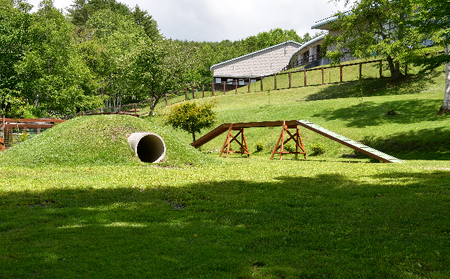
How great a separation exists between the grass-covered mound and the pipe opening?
0.29 meters

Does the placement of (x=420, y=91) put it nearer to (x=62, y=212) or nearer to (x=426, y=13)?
(x=426, y=13)

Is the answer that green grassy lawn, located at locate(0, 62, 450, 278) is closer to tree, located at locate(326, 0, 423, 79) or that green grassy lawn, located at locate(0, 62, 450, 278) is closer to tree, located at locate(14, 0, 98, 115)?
tree, located at locate(326, 0, 423, 79)

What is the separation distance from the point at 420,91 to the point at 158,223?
29031 mm

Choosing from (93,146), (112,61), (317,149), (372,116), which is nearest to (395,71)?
(372,116)

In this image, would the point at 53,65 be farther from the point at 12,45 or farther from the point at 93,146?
the point at 93,146

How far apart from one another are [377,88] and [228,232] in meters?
31.7

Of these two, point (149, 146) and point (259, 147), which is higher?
point (149, 146)

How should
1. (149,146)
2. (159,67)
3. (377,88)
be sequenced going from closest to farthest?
1. (149,146)
2. (377,88)
3. (159,67)

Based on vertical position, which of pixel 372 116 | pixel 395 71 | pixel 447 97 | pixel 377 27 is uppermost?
pixel 377 27

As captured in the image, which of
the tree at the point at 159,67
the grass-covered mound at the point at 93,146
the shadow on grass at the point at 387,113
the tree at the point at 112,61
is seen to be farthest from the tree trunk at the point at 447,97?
the tree at the point at 112,61

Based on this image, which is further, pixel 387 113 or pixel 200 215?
pixel 387 113

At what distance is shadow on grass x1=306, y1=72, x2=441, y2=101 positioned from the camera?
31297 mm

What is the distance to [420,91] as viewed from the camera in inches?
1175

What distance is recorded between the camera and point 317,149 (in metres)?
22.5
